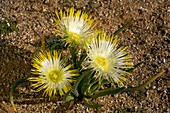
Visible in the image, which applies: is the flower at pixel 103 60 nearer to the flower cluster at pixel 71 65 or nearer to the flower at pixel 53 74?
the flower cluster at pixel 71 65

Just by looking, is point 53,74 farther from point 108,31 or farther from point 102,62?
point 108,31

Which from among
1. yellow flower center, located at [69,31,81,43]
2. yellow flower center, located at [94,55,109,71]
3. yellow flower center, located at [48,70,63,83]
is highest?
yellow flower center, located at [69,31,81,43]

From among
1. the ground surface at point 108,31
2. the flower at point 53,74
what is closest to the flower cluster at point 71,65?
the flower at point 53,74

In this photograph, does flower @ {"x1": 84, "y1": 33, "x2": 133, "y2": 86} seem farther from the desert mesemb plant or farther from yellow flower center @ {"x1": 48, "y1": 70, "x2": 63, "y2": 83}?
yellow flower center @ {"x1": 48, "y1": 70, "x2": 63, "y2": 83}

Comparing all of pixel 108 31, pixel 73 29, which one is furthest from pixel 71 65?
pixel 108 31

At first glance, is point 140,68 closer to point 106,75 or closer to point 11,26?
point 106,75

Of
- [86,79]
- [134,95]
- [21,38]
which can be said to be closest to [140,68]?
[134,95]

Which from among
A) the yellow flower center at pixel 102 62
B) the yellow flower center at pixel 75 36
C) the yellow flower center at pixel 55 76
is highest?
the yellow flower center at pixel 75 36

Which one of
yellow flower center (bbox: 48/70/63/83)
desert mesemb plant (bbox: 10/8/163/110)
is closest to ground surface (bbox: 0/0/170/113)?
desert mesemb plant (bbox: 10/8/163/110)
